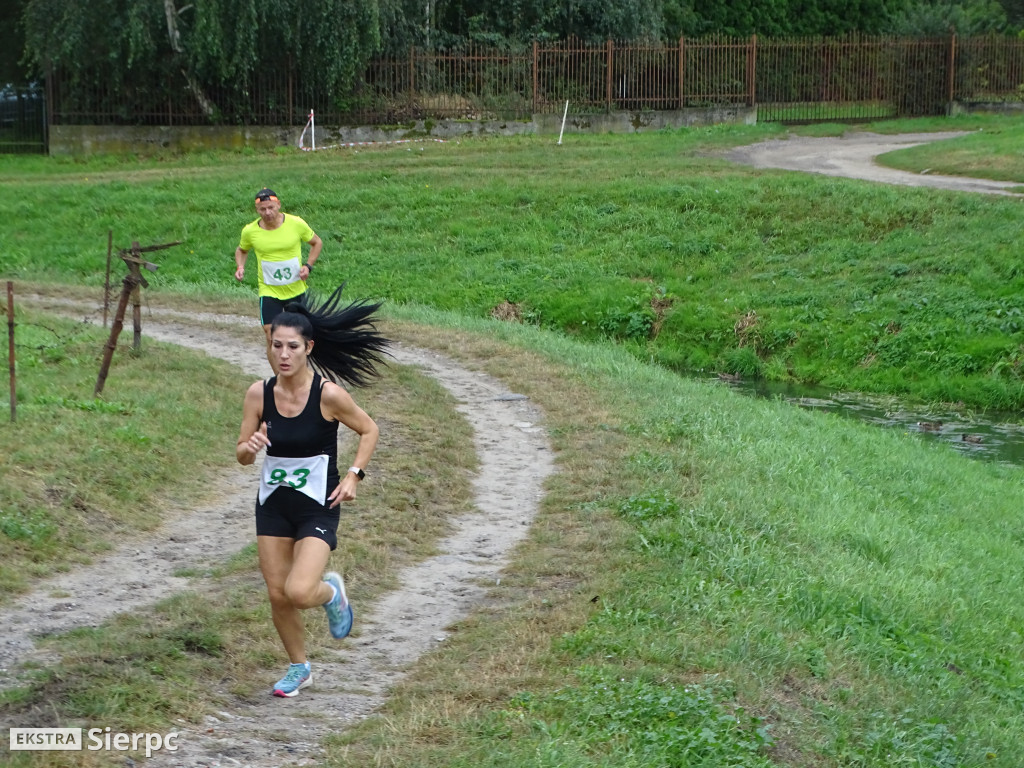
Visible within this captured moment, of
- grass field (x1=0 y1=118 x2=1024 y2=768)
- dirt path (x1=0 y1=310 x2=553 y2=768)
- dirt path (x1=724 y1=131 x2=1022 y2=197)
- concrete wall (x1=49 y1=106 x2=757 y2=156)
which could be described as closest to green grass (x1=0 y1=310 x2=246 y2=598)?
grass field (x1=0 y1=118 x2=1024 y2=768)

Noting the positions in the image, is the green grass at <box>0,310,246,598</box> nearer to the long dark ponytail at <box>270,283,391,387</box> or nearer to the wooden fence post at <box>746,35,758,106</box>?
the long dark ponytail at <box>270,283,391,387</box>

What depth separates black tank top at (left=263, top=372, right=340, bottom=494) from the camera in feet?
19.4

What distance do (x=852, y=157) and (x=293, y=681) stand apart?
→ 2587cm

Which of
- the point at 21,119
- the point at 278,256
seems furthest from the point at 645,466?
the point at 21,119

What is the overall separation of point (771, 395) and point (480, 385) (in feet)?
20.7

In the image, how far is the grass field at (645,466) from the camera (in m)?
5.88

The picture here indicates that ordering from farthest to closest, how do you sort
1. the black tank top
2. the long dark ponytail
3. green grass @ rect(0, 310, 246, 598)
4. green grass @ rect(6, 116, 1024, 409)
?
green grass @ rect(6, 116, 1024, 409), green grass @ rect(0, 310, 246, 598), the long dark ponytail, the black tank top

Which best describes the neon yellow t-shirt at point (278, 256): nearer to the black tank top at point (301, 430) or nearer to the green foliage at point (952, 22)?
the black tank top at point (301, 430)

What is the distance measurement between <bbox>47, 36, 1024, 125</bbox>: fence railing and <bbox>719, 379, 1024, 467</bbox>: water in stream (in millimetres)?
17827

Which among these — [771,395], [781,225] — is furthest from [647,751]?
[781,225]

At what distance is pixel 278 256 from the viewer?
1118cm

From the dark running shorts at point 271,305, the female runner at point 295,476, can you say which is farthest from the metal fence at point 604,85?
the female runner at point 295,476

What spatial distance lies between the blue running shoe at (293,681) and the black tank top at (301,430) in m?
0.86

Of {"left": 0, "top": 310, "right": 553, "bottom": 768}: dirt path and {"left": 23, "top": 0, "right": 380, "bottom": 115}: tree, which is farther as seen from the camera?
{"left": 23, "top": 0, "right": 380, "bottom": 115}: tree
